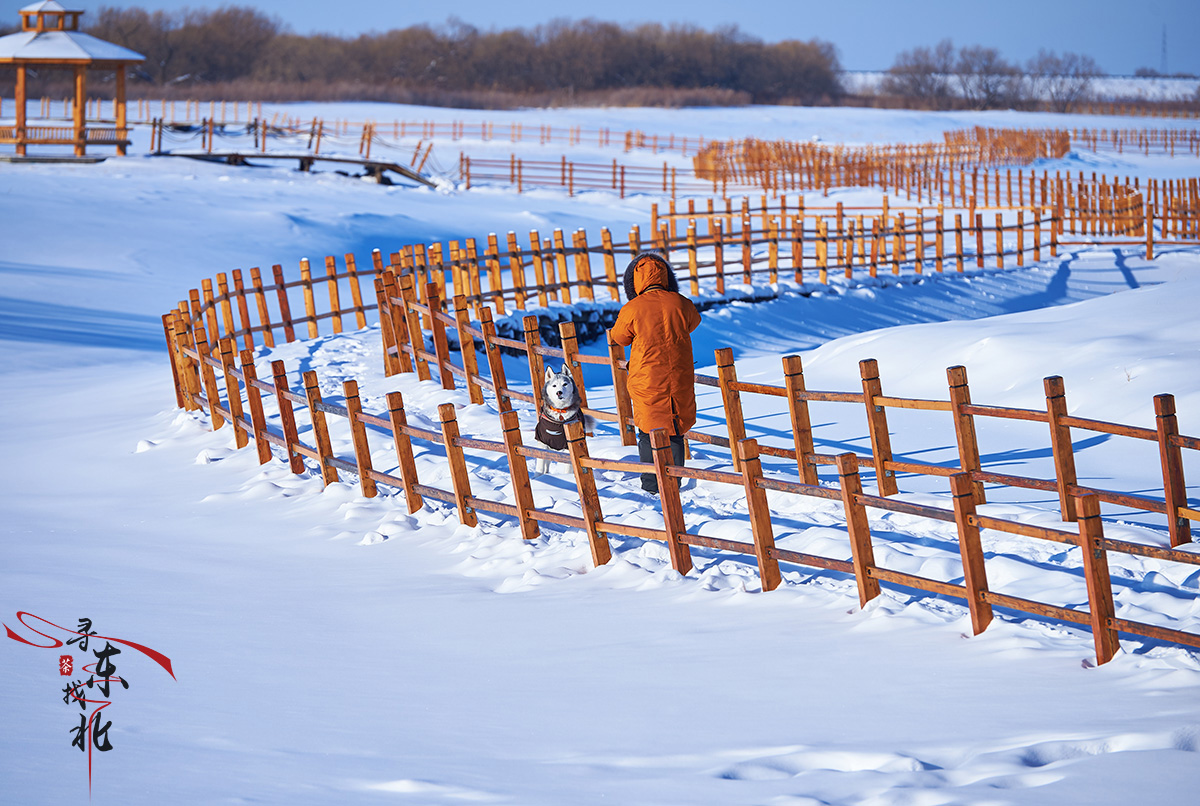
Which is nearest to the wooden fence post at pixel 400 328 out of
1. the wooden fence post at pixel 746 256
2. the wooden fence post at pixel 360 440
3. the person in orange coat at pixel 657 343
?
the wooden fence post at pixel 360 440

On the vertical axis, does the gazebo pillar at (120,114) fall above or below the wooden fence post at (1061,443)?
above

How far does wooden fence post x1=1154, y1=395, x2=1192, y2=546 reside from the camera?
15.8 ft

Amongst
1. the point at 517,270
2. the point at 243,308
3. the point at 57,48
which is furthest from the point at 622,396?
the point at 57,48

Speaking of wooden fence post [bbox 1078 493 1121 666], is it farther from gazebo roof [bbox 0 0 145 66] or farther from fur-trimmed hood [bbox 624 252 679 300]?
gazebo roof [bbox 0 0 145 66]

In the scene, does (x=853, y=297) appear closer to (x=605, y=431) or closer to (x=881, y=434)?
(x=605, y=431)

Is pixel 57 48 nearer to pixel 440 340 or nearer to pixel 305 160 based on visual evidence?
pixel 305 160

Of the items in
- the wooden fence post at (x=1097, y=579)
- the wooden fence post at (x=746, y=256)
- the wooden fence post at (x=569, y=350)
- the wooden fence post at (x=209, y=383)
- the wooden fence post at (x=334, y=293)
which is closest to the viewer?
the wooden fence post at (x=1097, y=579)

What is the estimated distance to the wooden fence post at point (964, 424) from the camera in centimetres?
548

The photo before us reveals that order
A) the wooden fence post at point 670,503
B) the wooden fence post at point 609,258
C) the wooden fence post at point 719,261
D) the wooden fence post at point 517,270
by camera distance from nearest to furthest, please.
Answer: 1. the wooden fence post at point 670,503
2. the wooden fence post at point 517,270
3. the wooden fence post at point 609,258
4. the wooden fence post at point 719,261

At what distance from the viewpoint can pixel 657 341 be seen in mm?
5676

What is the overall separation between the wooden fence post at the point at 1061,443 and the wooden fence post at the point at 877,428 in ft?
3.13

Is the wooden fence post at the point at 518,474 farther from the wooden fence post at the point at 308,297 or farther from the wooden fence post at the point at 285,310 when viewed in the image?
the wooden fence post at the point at 285,310

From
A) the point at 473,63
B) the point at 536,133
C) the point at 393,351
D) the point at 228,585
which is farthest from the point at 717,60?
the point at 228,585

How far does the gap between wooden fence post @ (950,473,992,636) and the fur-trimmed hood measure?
89.1 inches
